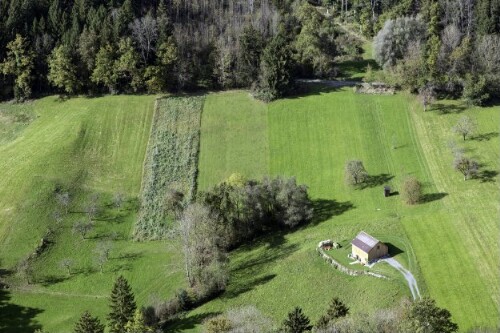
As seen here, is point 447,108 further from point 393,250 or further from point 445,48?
point 393,250

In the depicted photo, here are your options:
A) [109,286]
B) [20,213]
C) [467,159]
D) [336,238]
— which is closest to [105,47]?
[20,213]

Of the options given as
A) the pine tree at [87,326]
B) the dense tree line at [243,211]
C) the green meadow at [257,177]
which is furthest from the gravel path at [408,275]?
the pine tree at [87,326]

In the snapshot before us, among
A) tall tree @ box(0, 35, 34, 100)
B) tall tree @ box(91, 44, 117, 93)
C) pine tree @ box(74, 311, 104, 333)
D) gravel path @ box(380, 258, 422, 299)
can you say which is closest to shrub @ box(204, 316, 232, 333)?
pine tree @ box(74, 311, 104, 333)

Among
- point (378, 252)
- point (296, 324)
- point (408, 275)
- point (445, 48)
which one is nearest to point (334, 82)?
point (445, 48)

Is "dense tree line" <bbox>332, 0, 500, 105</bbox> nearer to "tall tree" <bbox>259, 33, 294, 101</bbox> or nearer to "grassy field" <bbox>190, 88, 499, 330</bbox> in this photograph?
"grassy field" <bbox>190, 88, 499, 330</bbox>

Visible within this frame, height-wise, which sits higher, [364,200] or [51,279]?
[364,200]
